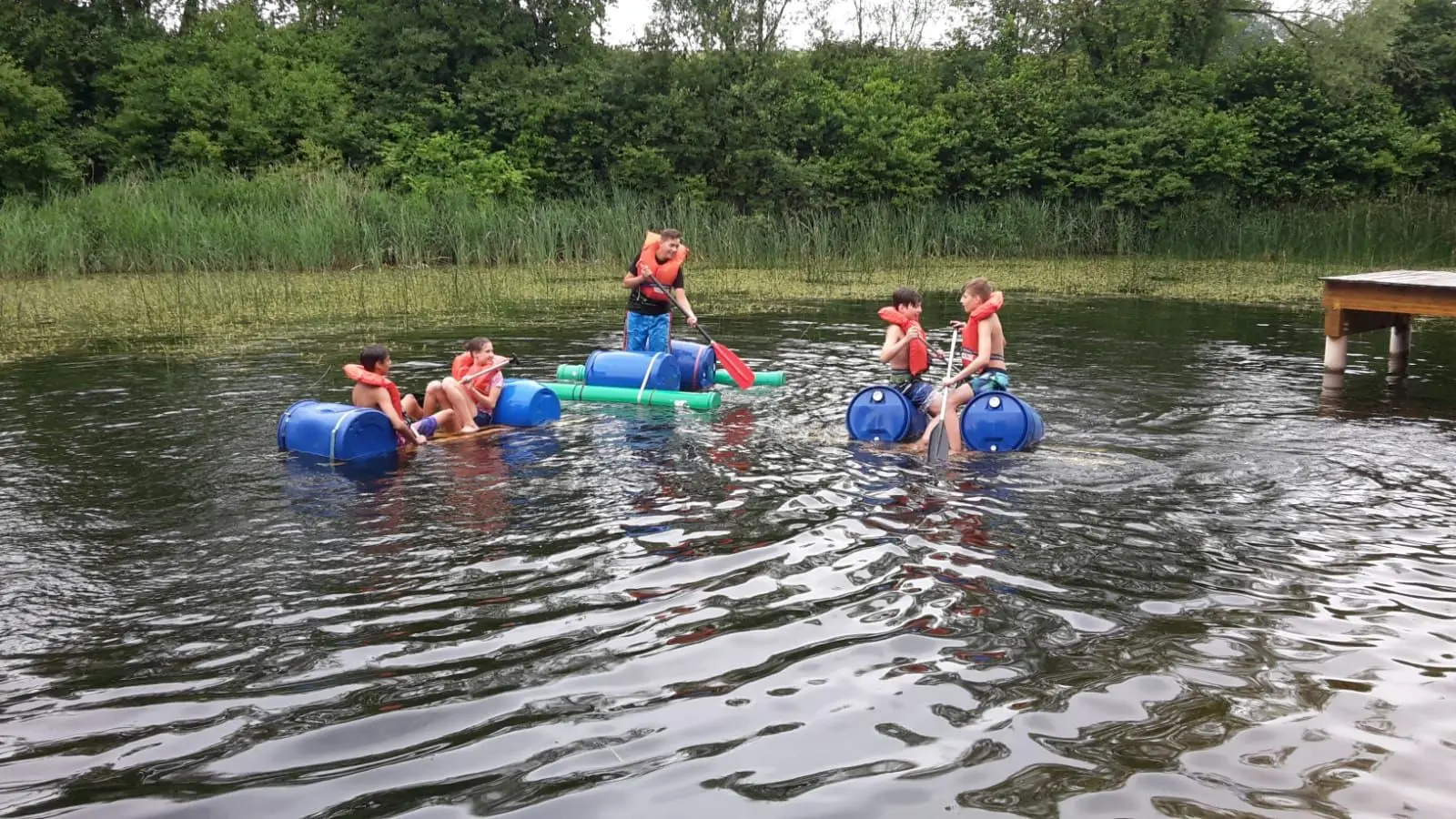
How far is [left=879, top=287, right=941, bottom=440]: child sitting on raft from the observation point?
849 centimetres

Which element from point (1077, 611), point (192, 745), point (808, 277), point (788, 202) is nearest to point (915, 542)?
point (1077, 611)

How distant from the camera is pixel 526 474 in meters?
7.20

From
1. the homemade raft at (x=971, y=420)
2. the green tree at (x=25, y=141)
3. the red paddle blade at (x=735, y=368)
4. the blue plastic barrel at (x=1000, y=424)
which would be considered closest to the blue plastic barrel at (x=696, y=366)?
the red paddle blade at (x=735, y=368)

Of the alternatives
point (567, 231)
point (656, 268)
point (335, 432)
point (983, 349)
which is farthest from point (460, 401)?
point (567, 231)

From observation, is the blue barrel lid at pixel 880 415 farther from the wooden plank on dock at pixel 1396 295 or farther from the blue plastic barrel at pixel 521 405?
the wooden plank on dock at pixel 1396 295

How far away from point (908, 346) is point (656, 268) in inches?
108

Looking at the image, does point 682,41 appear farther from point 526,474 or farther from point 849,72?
point 526,474

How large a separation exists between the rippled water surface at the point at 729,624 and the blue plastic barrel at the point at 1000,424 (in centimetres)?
24

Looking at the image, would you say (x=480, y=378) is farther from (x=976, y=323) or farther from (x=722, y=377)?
(x=976, y=323)

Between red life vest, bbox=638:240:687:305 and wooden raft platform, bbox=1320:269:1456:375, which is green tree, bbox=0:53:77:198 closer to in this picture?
red life vest, bbox=638:240:687:305

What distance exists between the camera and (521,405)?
346 inches

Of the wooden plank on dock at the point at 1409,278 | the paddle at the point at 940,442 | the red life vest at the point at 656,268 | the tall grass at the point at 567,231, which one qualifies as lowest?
the paddle at the point at 940,442

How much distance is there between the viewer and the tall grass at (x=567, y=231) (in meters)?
18.7

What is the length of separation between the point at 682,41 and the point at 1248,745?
Answer: 28772 mm
